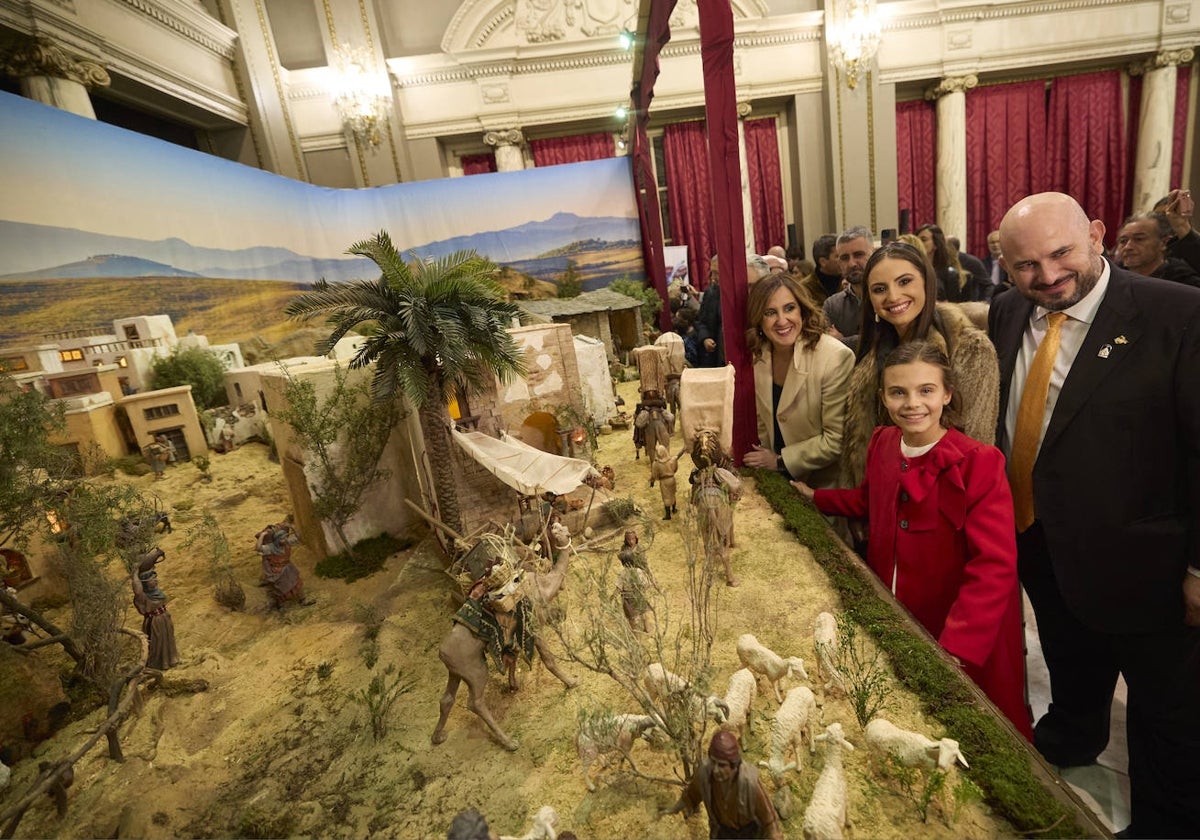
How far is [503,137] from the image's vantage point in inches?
590

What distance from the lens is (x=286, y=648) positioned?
5379mm

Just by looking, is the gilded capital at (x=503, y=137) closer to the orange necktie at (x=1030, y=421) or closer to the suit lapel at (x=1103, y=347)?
the orange necktie at (x=1030, y=421)

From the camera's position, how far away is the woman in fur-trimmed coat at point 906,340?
10.8ft

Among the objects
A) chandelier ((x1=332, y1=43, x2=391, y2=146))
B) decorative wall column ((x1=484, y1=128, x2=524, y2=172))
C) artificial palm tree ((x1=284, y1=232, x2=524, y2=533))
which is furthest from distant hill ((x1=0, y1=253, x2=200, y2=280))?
decorative wall column ((x1=484, y1=128, x2=524, y2=172))

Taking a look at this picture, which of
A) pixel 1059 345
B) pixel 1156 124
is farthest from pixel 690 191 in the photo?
pixel 1059 345

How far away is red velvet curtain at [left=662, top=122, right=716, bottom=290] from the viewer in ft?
52.5

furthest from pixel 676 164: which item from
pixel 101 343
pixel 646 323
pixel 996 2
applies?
pixel 101 343

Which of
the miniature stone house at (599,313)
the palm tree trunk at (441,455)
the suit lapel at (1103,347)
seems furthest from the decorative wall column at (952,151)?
the palm tree trunk at (441,455)

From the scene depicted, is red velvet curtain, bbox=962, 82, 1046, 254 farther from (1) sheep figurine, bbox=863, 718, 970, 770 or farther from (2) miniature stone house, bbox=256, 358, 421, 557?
(1) sheep figurine, bbox=863, 718, 970, 770

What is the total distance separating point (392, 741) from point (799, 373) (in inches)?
168

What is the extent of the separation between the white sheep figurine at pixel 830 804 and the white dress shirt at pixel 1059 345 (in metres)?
2.05

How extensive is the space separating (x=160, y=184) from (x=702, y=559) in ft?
35.3

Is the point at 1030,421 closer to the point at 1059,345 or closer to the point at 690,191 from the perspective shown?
the point at 1059,345

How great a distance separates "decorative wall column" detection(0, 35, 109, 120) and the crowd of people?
1156cm
